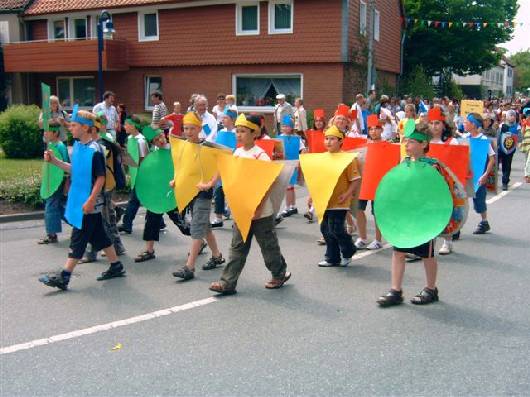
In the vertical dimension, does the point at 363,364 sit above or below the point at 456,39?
below

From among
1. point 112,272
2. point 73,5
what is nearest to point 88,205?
point 112,272

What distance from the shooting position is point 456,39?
1539 inches

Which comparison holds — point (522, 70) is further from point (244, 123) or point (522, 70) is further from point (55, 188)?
point (244, 123)

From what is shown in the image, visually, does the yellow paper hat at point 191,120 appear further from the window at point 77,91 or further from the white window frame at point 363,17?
the window at point 77,91

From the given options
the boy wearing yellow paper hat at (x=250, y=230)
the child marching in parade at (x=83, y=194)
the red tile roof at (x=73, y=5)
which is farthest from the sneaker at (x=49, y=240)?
the red tile roof at (x=73, y=5)

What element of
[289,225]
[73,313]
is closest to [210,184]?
[73,313]

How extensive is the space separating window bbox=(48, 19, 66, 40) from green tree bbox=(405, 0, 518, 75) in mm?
20603

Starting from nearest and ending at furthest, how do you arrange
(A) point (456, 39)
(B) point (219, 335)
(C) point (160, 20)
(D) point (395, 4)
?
(B) point (219, 335)
(C) point (160, 20)
(D) point (395, 4)
(A) point (456, 39)

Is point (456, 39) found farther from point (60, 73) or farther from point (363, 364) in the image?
point (363, 364)

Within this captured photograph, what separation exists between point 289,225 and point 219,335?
16.4ft

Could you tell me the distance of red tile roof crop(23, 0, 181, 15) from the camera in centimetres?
2654

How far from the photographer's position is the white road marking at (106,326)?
4812 mm

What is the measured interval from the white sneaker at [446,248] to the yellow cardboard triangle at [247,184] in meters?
2.98

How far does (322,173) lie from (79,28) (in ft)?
85.1
